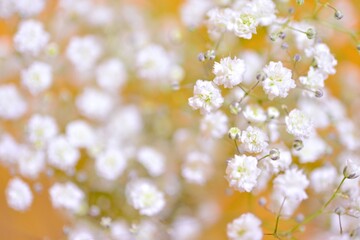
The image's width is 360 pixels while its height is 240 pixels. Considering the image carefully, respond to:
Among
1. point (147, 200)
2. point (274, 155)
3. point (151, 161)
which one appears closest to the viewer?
point (274, 155)

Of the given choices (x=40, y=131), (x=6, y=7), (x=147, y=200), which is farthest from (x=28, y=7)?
(x=147, y=200)

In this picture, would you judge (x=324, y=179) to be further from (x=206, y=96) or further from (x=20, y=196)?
(x=20, y=196)

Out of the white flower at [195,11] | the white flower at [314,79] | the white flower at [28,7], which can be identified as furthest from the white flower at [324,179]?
the white flower at [28,7]

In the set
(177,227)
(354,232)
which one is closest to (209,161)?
(177,227)

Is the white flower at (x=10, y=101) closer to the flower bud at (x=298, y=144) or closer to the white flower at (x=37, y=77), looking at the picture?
the white flower at (x=37, y=77)

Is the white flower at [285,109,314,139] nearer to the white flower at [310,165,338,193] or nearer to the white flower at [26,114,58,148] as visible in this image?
the white flower at [310,165,338,193]

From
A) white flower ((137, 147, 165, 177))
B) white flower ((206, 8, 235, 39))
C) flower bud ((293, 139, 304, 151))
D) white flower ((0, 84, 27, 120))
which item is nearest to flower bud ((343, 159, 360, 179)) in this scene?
flower bud ((293, 139, 304, 151))
